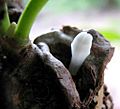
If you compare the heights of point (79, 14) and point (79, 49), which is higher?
point (79, 49)

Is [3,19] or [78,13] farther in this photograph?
[78,13]

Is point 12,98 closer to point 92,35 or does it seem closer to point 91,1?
point 92,35

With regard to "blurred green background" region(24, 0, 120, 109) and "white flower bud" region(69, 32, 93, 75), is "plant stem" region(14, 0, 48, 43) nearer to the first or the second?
"white flower bud" region(69, 32, 93, 75)

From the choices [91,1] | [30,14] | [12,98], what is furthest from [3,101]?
[91,1]

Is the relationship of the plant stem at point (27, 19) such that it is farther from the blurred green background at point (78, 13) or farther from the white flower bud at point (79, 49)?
the blurred green background at point (78, 13)

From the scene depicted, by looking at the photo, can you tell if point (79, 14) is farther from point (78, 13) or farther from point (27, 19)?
point (27, 19)

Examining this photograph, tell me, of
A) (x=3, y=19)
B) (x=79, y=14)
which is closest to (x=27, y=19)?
(x=3, y=19)

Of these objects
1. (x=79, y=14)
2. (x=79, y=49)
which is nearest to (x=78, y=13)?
(x=79, y=14)

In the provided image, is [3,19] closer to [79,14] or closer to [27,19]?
[27,19]
